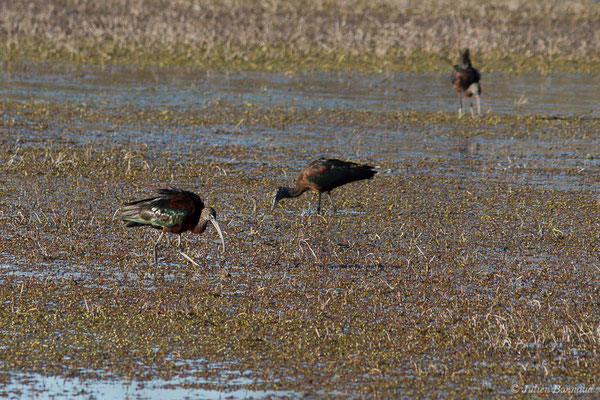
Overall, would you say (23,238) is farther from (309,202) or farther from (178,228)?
(309,202)

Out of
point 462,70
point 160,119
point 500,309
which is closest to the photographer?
point 500,309

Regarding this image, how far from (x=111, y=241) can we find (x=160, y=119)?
26.4ft

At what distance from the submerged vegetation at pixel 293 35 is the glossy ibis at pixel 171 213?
51.4ft

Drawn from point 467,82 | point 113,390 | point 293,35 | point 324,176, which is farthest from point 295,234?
point 293,35

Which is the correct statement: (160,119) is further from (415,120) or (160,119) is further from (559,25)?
(559,25)

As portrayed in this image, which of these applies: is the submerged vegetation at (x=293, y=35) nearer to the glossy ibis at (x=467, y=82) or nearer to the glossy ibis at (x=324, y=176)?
the glossy ibis at (x=467, y=82)

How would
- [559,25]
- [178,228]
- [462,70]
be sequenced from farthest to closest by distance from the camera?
1. [559,25]
2. [462,70]
3. [178,228]

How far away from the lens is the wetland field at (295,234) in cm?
635

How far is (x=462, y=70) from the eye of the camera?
756 inches

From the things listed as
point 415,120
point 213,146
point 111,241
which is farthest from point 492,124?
point 111,241

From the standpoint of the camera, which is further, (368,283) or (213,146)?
(213,146)

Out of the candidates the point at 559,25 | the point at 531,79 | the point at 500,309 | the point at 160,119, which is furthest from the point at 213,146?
the point at 559,25

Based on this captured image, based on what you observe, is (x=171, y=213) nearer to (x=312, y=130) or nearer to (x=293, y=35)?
(x=312, y=130)

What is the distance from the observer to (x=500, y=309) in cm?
770
